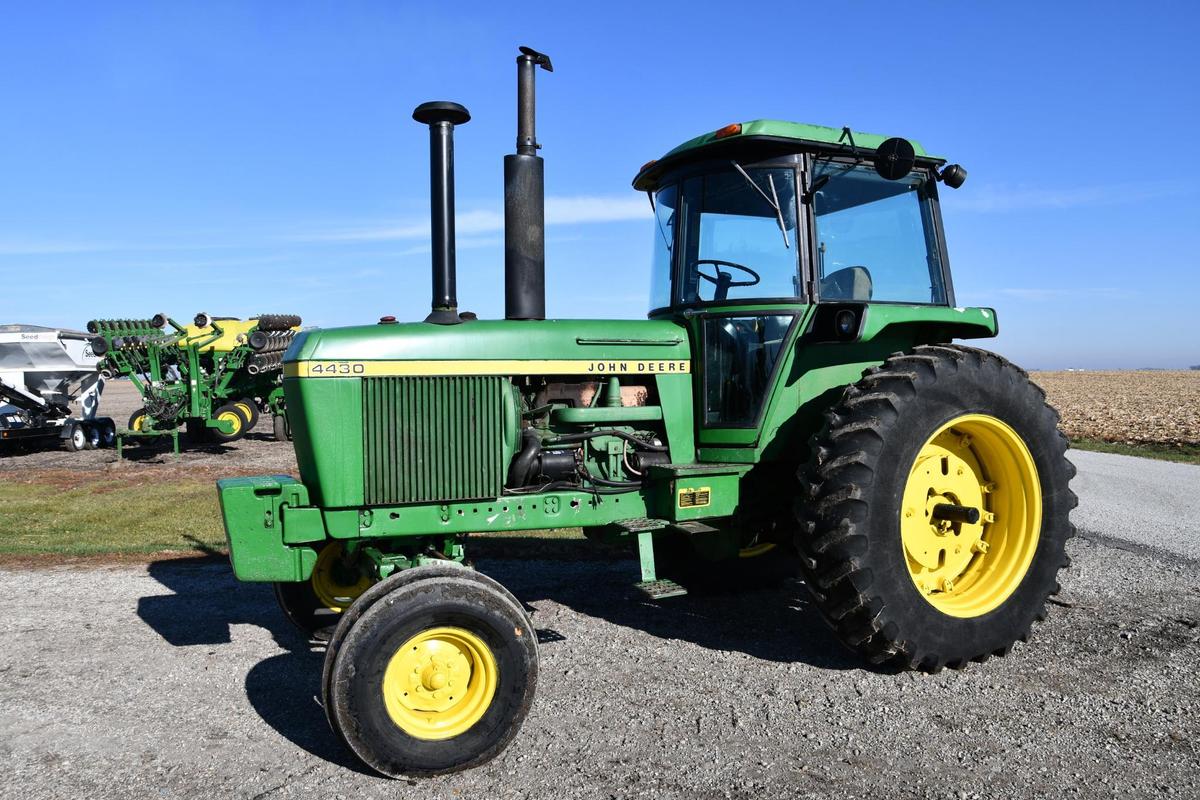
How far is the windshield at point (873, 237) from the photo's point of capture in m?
4.77

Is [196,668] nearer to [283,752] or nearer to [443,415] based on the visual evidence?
[283,752]

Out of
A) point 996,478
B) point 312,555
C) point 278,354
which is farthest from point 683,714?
point 278,354

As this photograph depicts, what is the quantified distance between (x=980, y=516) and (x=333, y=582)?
3.45 metres

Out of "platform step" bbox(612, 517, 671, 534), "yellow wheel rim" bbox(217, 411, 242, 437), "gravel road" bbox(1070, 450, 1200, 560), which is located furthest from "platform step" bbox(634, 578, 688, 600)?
"yellow wheel rim" bbox(217, 411, 242, 437)

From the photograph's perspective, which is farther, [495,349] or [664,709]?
[495,349]

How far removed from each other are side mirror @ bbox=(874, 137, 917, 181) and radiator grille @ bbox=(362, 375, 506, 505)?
2064 millimetres

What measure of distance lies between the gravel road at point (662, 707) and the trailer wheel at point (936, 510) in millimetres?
261

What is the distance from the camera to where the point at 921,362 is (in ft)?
14.7

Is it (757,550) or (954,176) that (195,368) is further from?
(954,176)

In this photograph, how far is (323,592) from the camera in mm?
5074

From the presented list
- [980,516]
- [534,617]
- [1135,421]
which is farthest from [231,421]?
[1135,421]

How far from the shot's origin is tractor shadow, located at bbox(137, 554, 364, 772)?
3.89 meters

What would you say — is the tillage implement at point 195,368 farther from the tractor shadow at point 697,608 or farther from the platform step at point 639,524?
the platform step at point 639,524

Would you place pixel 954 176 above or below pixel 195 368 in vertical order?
above
